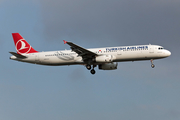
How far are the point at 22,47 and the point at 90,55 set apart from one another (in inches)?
574

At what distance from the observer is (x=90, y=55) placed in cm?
5466

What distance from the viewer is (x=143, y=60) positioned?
181 feet

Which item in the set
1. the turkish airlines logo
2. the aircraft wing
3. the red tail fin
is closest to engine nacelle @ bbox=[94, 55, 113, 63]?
the aircraft wing

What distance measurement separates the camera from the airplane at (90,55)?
177ft

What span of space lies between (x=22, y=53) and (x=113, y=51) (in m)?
18.0

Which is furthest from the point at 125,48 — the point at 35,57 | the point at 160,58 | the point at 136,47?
the point at 35,57

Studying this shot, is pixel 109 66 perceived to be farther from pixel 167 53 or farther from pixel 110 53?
pixel 167 53

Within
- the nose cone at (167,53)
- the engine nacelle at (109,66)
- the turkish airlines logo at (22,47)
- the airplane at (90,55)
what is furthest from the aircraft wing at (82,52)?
the nose cone at (167,53)

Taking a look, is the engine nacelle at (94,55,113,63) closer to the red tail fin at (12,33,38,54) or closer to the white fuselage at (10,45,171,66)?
the white fuselage at (10,45,171,66)

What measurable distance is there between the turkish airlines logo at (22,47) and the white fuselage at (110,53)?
2085 mm

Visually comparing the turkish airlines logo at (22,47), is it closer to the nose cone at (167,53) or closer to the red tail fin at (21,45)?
the red tail fin at (21,45)

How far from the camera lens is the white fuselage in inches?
2125

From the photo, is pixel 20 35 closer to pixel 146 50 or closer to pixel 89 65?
pixel 89 65

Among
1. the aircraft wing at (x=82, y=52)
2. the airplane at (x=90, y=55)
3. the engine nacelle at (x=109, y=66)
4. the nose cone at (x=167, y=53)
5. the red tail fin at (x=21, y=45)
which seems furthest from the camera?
the engine nacelle at (x=109, y=66)
